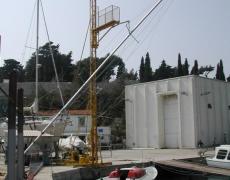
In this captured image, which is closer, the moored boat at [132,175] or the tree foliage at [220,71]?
the moored boat at [132,175]

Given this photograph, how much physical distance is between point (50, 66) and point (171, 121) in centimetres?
6846

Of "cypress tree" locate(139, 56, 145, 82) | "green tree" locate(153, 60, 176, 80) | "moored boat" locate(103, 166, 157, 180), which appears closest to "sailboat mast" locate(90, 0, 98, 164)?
"moored boat" locate(103, 166, 157, 180)

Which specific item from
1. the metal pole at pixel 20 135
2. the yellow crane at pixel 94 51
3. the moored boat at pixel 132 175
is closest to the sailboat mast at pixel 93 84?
the yellow crane at pixel 94 51

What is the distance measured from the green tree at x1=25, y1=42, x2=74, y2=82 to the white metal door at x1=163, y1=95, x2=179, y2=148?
62.5 metres

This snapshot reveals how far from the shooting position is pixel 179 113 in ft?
171

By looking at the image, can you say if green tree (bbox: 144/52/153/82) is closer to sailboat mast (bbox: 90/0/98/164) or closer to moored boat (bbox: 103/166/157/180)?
sailboat mast (bbox: 90/0/98/164)

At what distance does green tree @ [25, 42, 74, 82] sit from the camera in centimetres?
11506

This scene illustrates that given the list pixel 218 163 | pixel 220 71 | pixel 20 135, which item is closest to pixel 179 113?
pixel 218 163

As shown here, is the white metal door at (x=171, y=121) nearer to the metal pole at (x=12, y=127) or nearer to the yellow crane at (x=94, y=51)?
the yellow crane at (x=94, y=51)

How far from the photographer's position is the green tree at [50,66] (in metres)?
115

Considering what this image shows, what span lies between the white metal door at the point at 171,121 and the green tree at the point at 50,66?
205 feet

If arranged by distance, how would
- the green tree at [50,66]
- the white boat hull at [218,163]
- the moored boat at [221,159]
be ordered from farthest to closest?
1. the green tree at [50,66]
2. the moored boat at [221,159]
3. the white boat hull at [218,163]

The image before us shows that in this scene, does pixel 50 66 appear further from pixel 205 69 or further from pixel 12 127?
pixel 12 127

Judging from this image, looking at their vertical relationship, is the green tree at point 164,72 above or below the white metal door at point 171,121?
above
